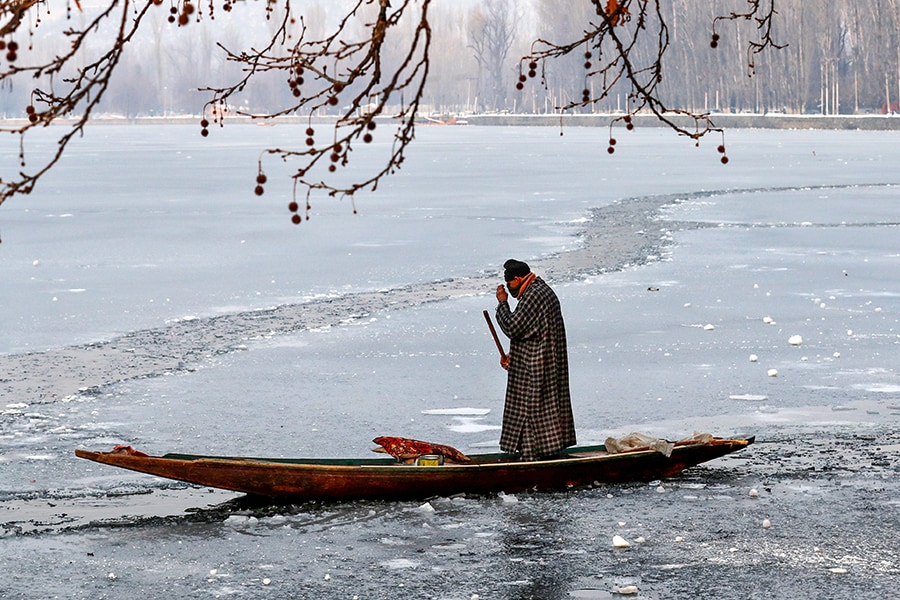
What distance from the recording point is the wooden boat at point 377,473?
9031 mm

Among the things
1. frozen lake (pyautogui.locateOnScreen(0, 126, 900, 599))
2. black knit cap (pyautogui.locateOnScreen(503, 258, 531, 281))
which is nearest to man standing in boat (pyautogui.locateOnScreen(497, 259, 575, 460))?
black knit cap (pyautogui.locateOnScreen(503, 258, 531, 281))

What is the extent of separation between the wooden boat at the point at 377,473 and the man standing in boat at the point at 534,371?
193mm

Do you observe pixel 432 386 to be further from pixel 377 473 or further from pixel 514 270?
pixel 514 270

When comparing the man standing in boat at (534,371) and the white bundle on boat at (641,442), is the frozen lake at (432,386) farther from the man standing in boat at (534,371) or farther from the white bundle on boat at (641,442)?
the man standing in boat at (534,371)

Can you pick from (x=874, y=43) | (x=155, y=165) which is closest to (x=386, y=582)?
(x=155, y=165)

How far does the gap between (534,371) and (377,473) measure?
121 cm

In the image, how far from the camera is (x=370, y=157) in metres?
64.5

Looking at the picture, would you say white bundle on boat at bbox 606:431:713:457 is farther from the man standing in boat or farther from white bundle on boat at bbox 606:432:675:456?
the man standing in boat

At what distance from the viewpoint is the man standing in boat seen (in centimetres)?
923

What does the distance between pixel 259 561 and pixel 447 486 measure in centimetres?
176

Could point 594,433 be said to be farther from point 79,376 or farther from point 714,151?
point 714,151

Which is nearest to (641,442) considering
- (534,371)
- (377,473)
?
(534,371)

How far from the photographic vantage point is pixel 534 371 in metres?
9.34

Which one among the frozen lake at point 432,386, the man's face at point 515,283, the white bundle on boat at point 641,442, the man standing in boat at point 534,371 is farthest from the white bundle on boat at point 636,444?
the man's face at point 515,283
